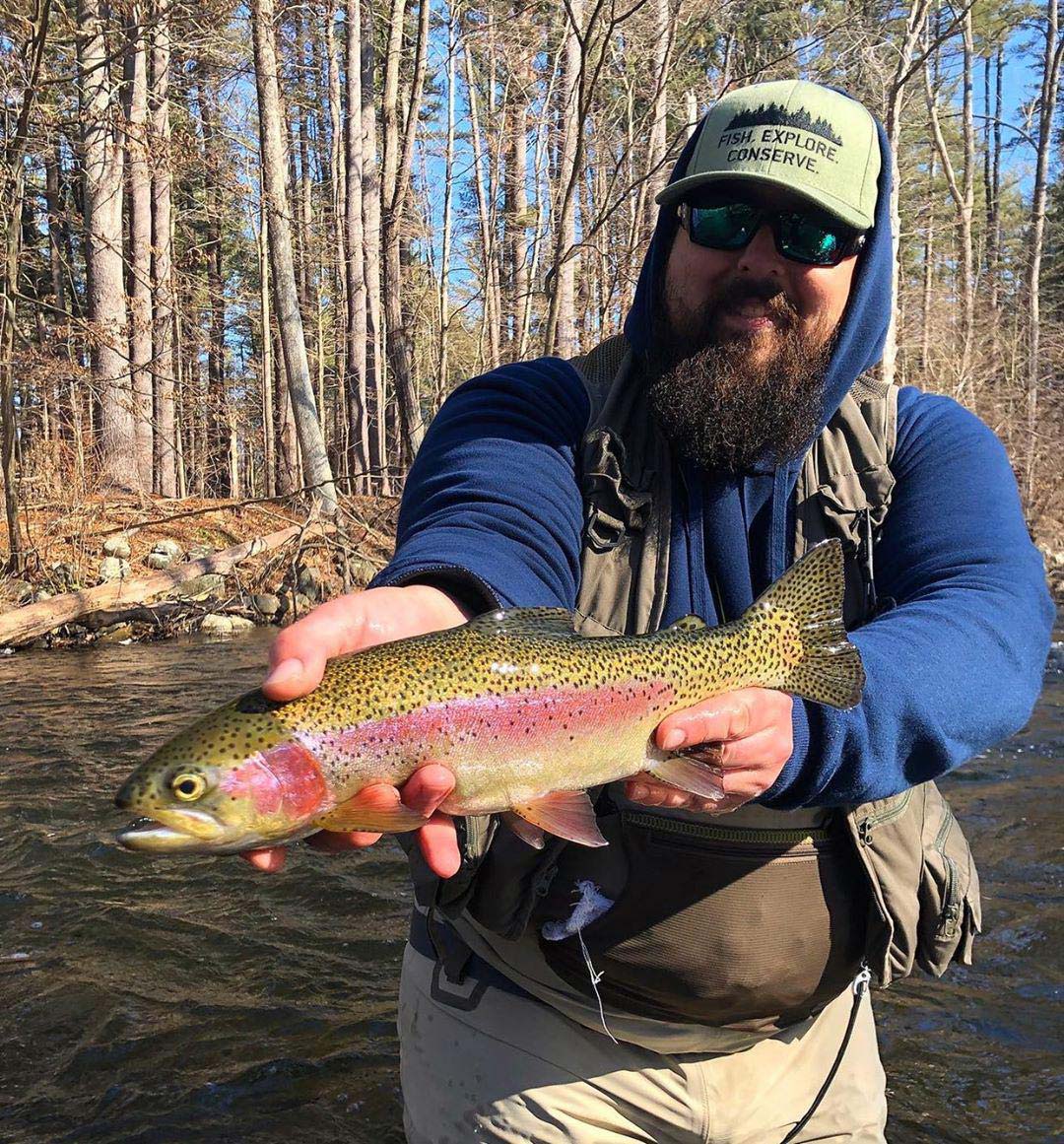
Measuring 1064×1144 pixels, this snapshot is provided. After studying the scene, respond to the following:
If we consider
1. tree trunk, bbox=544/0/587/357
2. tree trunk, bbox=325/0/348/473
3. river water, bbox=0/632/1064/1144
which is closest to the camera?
river water, bbox=0/632/1064/1144

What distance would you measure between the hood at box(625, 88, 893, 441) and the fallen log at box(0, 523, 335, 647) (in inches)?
473

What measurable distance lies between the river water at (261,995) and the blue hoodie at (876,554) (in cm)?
252

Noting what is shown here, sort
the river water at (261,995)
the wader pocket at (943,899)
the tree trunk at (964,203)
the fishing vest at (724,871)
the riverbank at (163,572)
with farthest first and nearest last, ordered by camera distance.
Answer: the tree trunk at (964,203)
the riverbank at (163,572)
the river water at (261,995)
the wader pocket at (943,899)
the fishing vest at (724,871)

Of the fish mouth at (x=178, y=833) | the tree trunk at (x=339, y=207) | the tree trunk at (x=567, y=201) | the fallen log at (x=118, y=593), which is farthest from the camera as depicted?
the tree trunk at (x=339, y=207)

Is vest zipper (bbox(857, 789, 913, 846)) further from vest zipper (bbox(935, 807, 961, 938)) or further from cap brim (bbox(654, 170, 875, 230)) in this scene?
cap brim (bbox(654, 170, 875, 230))

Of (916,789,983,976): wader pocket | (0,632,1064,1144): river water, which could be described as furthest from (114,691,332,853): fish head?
(0,632,1064,1144): river water

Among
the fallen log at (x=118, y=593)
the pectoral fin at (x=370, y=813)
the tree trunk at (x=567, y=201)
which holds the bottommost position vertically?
the fallen log at (x=118, y=593)

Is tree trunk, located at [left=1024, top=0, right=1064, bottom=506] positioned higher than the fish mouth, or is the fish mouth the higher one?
tree trunk, located at [left=1024, top=0, right=1064, bottom=506]

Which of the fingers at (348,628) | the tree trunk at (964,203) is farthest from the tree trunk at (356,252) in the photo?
the fingers at (348,628)

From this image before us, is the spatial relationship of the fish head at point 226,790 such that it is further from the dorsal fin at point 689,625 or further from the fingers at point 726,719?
the dorsal fin at point 689,625

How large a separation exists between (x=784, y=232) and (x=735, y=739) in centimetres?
147

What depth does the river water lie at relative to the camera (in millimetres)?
4008

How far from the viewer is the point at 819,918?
Answer: 2.58 meters

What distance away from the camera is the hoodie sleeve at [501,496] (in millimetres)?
2242
